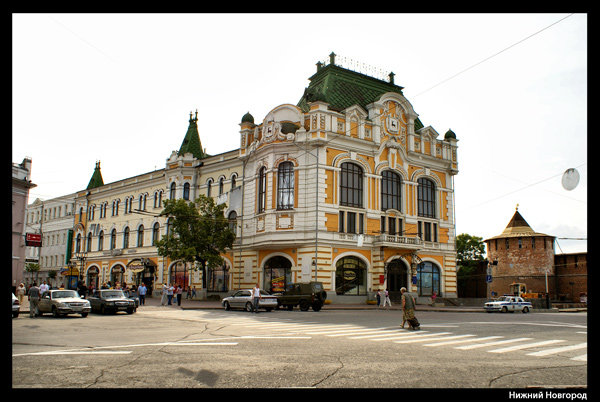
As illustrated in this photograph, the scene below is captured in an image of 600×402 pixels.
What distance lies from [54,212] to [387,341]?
6803cm

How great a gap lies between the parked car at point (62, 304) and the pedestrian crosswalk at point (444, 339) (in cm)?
1087

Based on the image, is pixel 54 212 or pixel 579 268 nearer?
pixel 579 268

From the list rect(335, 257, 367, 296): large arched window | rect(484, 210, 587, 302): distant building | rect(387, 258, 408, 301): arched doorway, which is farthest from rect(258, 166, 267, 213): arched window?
rect(484, 210, 587, 302): distant building

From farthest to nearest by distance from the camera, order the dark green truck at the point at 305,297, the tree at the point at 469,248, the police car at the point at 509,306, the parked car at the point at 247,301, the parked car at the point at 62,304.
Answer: the tree at the point at 469,248, the police car at the point at 509,306, the dark green truck at the point at 305,297, the parked car at the point at 247,301, the parked car at the point at 62,304

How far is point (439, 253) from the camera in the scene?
45.1 meters

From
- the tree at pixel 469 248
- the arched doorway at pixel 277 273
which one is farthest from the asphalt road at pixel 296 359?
the tree at pixel 469 248

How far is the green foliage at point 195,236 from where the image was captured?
39844mm

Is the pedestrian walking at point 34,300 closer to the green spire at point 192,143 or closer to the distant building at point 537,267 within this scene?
the green spire at point 192,143

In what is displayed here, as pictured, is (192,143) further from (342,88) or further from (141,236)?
(342,88)

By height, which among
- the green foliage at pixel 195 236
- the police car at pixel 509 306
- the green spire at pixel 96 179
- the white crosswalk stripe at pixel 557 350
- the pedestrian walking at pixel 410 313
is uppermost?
the green spire at pixel 96 179

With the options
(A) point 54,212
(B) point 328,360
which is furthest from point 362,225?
(A) point 54,212
